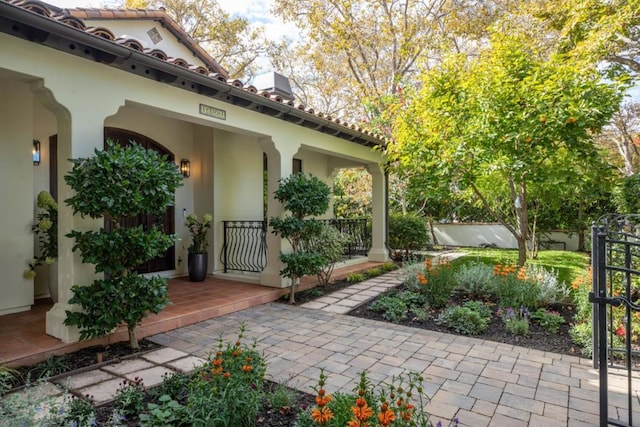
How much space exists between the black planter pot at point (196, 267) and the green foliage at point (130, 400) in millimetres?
4164

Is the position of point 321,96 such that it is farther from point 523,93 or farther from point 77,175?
point 77,175

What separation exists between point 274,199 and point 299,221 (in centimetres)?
71

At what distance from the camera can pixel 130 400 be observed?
2.62m

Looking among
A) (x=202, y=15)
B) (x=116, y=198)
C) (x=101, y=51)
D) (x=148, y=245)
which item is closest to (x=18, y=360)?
(x=148, y=245)

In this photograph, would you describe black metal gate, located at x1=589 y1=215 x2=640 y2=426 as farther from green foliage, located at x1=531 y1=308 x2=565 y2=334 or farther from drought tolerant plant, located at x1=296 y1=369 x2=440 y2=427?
drought tolerant plant, located at x1=296 y1=369 x2=440 y2=427

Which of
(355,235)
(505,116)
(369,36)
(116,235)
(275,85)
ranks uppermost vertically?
(369,36)

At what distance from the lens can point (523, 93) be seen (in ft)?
17.5

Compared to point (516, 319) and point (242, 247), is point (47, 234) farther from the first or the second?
point (516, 319)

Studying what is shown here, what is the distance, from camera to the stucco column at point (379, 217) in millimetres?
9984

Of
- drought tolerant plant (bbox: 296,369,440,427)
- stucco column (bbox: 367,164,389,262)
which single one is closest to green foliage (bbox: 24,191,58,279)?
drought tolerant plant (bbox: 296,369,440,427)

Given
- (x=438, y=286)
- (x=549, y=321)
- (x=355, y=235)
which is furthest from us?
(x=355, y=235)

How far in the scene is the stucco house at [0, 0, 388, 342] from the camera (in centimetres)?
360

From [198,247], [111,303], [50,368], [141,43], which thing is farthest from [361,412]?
[198,247]

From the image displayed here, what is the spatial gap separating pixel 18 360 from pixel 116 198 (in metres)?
1.74
